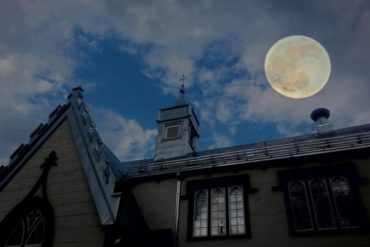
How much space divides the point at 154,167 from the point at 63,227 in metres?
5.76

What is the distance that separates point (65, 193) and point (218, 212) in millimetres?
6915

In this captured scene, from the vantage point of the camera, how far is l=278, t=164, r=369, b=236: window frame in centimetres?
1229

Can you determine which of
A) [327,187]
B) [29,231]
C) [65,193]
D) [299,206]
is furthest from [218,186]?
[29,231]

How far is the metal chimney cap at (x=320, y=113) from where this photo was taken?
74.2 feet

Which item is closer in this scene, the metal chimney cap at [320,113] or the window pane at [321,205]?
the window pane at [321,205]

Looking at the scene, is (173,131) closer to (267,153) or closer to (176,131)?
(176,131)

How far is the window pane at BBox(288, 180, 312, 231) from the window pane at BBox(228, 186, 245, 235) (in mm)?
2186

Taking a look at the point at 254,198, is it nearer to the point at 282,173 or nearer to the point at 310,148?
the point at 282,173

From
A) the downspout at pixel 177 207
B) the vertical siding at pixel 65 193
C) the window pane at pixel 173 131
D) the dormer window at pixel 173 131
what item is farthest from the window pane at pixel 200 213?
the window pane at pixel 173 131

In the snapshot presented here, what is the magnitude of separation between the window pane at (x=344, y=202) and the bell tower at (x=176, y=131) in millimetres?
14046

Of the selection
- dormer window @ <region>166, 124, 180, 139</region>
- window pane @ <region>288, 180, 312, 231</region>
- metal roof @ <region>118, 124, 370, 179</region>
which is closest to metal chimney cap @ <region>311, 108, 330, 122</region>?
metal roof @ <region>118, 124, 370, 179</region>

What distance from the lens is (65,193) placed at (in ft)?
46.3

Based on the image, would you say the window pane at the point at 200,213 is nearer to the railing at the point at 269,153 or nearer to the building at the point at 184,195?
the building at the point at 184,195

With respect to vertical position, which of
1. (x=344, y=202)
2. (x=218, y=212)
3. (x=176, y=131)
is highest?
(x=176, y=131)
